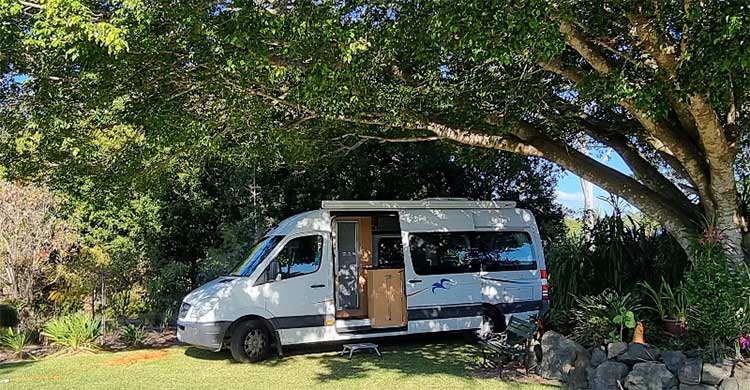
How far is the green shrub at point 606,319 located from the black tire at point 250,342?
4.20 m

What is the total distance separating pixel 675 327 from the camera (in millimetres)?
6363

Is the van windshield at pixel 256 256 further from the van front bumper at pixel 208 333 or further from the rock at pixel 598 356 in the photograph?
the rock at pixel 598 356

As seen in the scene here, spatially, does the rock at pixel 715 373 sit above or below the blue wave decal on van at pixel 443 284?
below

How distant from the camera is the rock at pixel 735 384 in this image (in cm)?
536

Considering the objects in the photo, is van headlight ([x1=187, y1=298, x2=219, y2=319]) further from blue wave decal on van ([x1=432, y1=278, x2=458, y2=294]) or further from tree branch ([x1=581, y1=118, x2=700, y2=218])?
tree branch ([x1=581, y1=118, x2=700, y2=218])

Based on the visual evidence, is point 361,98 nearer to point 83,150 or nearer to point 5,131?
point 83,150

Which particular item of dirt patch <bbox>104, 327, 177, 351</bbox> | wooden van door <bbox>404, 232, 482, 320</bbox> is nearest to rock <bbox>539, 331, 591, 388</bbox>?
wooden van door <bbox>404, 232, 482, 320</bbox>

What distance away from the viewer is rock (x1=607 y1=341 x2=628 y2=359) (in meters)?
6.22

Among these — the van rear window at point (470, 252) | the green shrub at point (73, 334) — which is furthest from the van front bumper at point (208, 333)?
the van rear window at point (470, 252)

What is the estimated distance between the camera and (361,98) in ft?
23.1

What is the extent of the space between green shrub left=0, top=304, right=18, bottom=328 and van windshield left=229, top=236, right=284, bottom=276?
4715 millimetres

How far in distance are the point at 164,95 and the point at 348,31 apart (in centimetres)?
323

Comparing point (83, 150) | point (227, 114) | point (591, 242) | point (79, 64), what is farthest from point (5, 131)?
point (591, 242)

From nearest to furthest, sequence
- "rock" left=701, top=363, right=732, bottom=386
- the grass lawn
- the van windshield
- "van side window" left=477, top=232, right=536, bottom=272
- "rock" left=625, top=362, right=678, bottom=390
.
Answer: "rock" left=701, top=363, right=732, bottom=386
"rock" left=625, top=362, right=678, bottom=390
the grass lawn
the van windshield
"van side window" left=477, top=232, right=536, bottom=272
